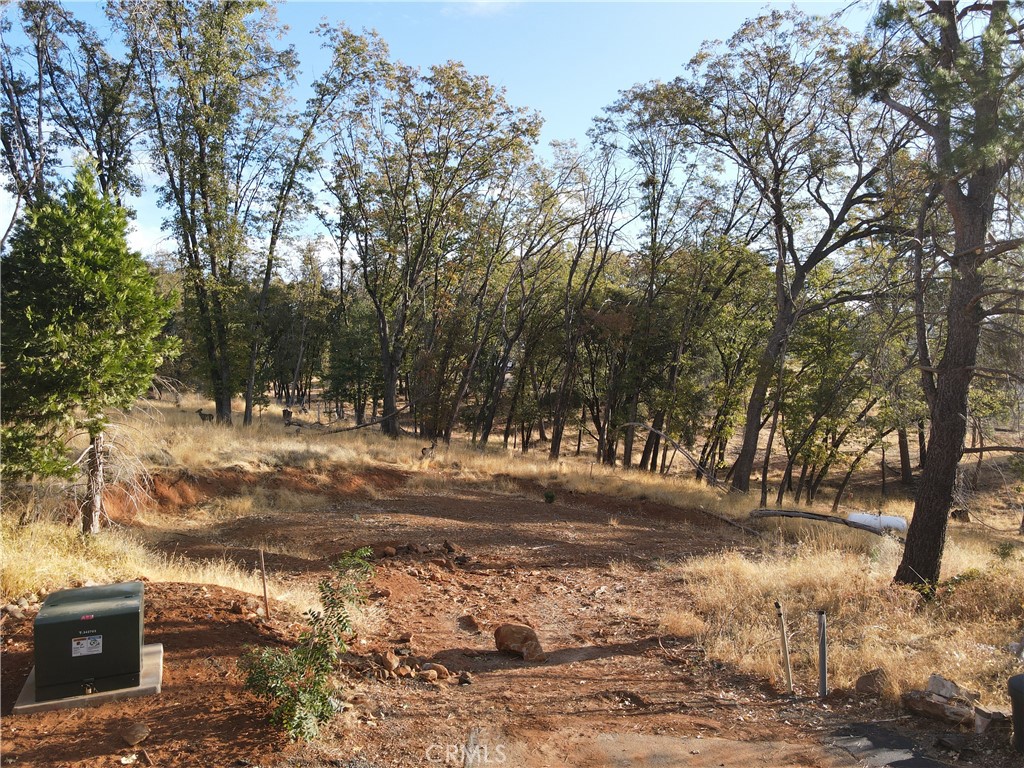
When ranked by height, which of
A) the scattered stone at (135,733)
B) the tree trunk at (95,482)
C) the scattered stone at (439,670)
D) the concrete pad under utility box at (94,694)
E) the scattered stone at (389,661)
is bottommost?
the scattered stone at (439,670)

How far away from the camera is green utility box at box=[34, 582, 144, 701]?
464cm

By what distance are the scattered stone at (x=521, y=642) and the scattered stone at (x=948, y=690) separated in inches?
146

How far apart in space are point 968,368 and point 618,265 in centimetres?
2679

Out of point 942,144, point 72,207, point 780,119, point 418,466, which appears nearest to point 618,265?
point 780,119

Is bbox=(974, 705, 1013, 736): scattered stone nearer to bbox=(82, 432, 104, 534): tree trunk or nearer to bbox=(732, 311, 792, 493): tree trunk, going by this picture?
bbox=(82, 432, 104, 534): tree trunk

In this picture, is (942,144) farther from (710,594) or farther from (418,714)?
(418,714)

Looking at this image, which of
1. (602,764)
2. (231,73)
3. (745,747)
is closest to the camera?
(602,764)

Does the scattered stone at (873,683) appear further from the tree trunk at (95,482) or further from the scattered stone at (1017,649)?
the tree trunk at (95,482)

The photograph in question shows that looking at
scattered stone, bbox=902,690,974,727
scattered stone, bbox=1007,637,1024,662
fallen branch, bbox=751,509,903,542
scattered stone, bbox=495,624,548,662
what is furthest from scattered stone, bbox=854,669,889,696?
fallen branch, bbox=751,509,903,542

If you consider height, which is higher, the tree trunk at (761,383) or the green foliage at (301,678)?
the tree trunk at (761,383)

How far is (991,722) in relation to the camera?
5258 mm

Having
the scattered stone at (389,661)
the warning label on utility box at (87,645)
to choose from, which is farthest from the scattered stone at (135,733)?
the scattered stone at (389,661)

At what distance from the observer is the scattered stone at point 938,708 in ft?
17.7

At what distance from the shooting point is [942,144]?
28.7 feet
